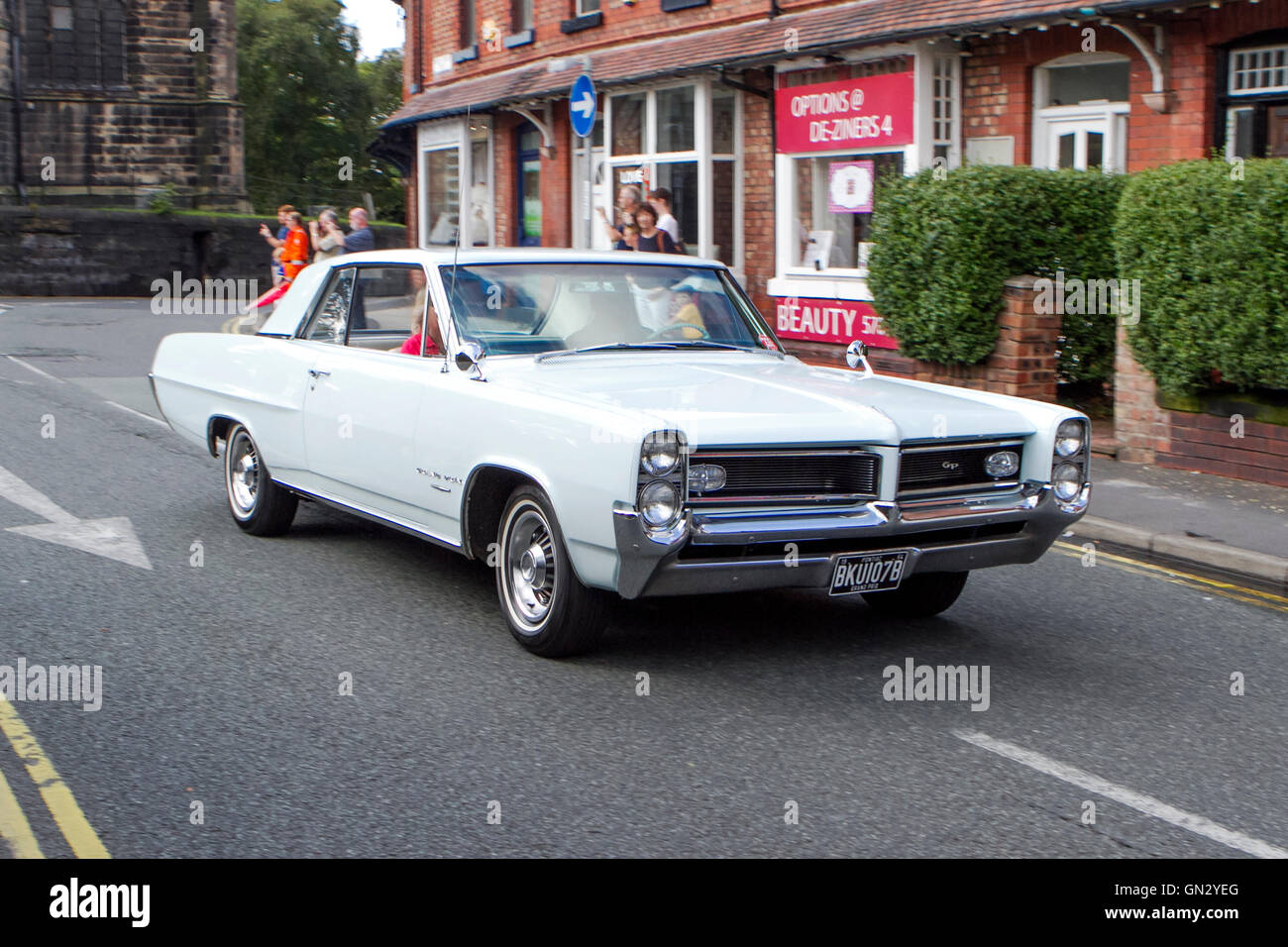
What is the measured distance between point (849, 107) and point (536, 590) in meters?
11.3

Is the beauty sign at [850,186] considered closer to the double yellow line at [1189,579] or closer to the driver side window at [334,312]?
the double yellow line at [1189,579]

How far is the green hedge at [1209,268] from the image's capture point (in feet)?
31.2

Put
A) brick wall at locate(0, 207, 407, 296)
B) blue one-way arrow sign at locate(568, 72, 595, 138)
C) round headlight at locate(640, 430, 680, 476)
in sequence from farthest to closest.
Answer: brick wall at locate(0, 207, 407, 296)
blue one-way arrow sign at locate(568, 72, 595, 138)
round headlight at locate(640, 430, 680, 476)

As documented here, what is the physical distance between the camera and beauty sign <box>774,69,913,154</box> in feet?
50.3

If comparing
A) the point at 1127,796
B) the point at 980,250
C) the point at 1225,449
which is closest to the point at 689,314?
the point at 1127,796

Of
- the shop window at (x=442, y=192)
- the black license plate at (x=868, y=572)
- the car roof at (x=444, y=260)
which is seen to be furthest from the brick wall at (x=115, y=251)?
the black license plate at (x=868, y=572)

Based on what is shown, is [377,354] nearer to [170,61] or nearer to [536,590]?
[536,590]

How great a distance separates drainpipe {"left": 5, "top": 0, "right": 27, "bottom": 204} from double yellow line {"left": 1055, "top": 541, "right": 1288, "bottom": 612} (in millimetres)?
42613

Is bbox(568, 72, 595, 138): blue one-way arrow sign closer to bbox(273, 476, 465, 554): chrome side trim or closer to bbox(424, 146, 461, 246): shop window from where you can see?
bbox(273, 476, 465, 554): chrome side trim

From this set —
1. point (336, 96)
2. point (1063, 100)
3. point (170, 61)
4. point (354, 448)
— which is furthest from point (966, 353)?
point (336, 96)

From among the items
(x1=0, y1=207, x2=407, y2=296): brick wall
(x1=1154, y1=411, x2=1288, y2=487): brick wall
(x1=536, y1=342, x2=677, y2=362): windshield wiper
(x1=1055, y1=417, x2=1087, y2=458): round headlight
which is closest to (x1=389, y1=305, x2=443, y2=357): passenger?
(x1=536, y1=342, x2=677, y2=362): windshield wiper

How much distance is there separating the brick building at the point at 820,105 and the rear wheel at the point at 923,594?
6.95 meters

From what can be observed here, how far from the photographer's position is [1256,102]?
12.2 m

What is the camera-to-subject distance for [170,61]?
47.0m
